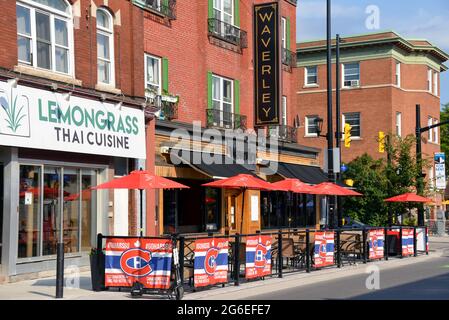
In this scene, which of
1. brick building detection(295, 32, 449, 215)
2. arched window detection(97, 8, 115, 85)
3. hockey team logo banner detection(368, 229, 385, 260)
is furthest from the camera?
brick building detection(295, 32, 449, 215)


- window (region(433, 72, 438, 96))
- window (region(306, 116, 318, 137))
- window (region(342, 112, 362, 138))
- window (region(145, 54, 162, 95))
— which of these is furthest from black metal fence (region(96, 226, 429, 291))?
window (region(433, 72, 438, 96))

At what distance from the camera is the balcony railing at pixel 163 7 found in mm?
22728

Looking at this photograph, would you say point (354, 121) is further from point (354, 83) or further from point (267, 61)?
point (267, 61)

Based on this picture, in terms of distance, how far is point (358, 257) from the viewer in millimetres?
23031

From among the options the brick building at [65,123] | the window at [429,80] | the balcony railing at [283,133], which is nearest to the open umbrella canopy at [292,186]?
the brick building at [65,123]

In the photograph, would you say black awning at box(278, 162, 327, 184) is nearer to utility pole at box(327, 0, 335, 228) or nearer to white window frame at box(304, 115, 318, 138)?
utility pole at box(327, 0, 335, 228)

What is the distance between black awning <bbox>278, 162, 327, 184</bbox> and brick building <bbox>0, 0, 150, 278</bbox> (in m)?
10.0

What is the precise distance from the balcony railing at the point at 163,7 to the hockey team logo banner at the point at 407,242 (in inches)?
420

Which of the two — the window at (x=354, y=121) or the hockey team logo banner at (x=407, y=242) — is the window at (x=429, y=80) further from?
the hockey team logo banner at (x=407, y=242)

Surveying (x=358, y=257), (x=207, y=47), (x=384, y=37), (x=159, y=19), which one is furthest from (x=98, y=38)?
(x=384, y=37)

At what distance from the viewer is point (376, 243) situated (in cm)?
2280

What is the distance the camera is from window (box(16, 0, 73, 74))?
17.2 m

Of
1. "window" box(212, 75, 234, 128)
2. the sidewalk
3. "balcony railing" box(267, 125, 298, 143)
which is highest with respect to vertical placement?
"window" box(212, 75, 234, 128)

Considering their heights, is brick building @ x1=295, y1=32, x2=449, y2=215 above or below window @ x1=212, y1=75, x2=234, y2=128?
above
